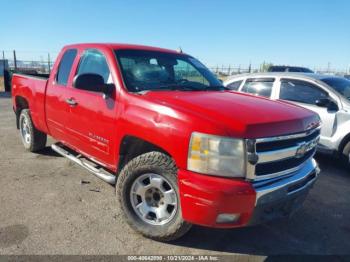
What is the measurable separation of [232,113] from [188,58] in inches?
83.2

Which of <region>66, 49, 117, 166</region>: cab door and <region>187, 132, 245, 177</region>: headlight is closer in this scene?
<region>187, 132, 245, 177</region>: headlight

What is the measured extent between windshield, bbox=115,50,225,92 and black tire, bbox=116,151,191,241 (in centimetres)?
82

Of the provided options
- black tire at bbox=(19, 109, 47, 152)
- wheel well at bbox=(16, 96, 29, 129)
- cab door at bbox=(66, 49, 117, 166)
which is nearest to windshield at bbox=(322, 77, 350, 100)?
cab door at bbox=(66, 49, 117, 166)

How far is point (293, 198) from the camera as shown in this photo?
9.29ft

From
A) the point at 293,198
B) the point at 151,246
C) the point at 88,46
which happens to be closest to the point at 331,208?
the point at 293,198

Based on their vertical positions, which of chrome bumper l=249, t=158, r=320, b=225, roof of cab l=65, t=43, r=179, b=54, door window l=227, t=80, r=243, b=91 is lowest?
chrome bumper l=249, t=158, r=320, b=225

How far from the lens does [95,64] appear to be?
388 cm

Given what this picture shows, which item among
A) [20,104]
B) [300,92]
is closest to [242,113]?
[300,92]

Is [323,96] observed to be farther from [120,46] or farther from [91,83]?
[91,83]

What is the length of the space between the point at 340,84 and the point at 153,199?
4609 millimetres

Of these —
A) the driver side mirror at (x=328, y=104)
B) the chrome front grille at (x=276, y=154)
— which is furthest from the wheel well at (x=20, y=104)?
the driver side mirror at (x=328, y=104)

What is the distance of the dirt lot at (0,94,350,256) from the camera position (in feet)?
9.70

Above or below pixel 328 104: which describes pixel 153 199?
below

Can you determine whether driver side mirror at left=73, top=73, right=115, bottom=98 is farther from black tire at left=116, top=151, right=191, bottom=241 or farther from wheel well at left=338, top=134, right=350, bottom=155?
wheel well at left=338, top=134, right=350, bottom=155
